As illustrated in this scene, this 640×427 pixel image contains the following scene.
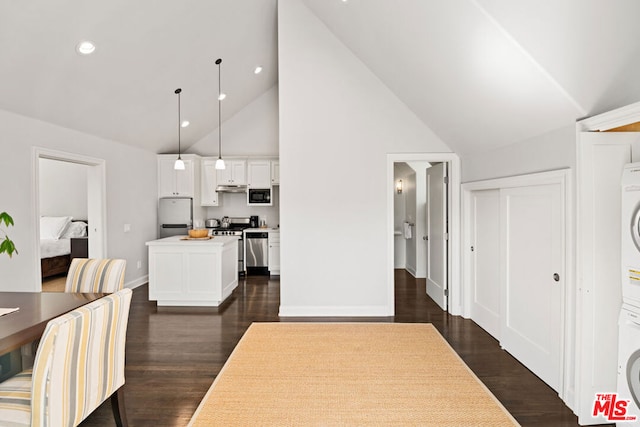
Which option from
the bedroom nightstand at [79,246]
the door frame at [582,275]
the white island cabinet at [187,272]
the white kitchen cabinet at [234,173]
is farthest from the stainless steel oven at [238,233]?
the door frame at [582,275]

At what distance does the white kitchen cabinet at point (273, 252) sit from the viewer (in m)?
6.66

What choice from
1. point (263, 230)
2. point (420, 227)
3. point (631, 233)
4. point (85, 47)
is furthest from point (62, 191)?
point (631, 233)

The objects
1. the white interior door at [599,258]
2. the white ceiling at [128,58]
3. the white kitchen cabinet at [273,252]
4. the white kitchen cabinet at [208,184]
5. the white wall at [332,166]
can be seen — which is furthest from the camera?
the white kitchen cabinet at [208,184]

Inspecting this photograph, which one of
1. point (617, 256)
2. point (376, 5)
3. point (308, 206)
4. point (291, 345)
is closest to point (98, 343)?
point (291, 345)

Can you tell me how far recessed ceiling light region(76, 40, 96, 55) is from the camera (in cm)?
327

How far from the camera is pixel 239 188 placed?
6977mm

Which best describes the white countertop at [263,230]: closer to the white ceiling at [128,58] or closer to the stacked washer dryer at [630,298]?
the white ceiling at [128,58]

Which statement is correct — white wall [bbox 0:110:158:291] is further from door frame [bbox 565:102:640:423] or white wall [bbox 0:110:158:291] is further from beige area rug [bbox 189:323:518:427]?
Answer: door frame [bbox 565:102:640:423]

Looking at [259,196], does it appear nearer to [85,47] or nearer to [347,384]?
[85,47]

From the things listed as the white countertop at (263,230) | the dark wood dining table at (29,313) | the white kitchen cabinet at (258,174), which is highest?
the white kitchen cabinet at (258,174)

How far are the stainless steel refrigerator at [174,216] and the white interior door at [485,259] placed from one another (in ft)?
16.3

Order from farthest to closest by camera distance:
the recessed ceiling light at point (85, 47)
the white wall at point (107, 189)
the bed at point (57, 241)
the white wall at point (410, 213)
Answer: the white wall at point (410, 213) → the bed at point (57, 241) → the white wall at point (107, 189) → the recessed ceiling light at point (85, 47)

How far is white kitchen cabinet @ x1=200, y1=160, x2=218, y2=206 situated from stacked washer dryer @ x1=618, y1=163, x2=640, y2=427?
635cm

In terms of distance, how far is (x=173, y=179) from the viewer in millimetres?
6469
